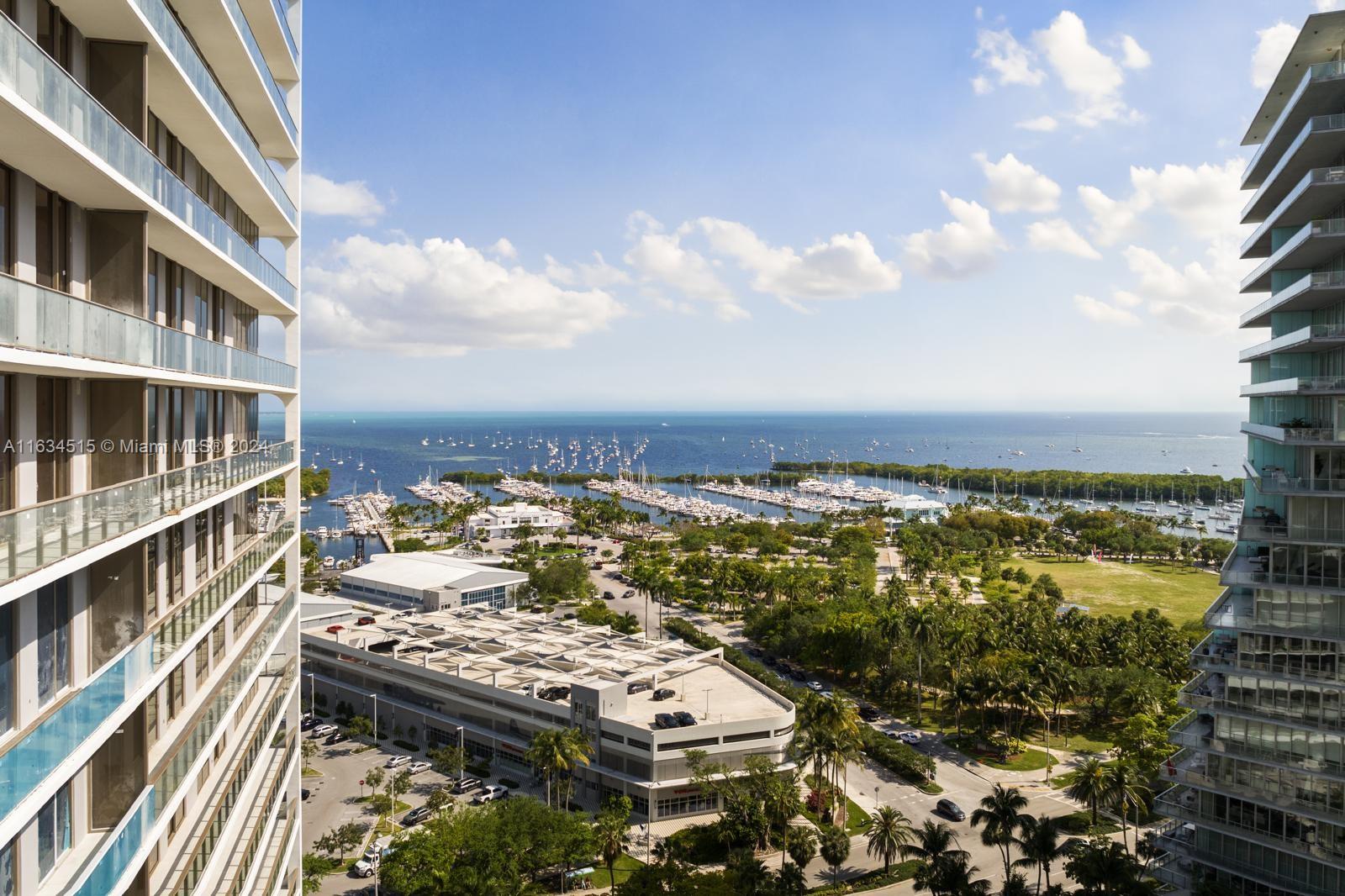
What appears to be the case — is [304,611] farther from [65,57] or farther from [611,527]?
[611,527]

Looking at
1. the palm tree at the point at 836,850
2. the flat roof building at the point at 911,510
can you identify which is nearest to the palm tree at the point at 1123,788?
the palm tree at the point at 836,850

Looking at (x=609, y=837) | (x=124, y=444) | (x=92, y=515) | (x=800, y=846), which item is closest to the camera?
(x=92, y=515)

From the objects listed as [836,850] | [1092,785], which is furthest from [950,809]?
[836,850]

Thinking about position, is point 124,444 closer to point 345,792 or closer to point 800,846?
point 800,846

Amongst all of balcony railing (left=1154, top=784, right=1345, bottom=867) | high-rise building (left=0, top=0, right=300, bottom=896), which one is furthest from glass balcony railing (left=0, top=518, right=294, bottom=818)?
balcony railing (left=1154, top=784, right=1345, bottom=867)

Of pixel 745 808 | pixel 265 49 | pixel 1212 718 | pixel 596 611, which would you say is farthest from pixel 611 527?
pixel 265 49

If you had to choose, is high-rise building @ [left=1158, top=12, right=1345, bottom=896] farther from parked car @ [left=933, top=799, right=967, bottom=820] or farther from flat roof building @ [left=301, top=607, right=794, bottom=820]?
flat roof building @ [left=301, top=607, right=794, bottom=820]

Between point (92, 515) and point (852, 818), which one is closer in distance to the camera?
point (92, 515)

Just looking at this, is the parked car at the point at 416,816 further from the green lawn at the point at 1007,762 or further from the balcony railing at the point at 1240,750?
the balcony railing at the point at 1240,750
